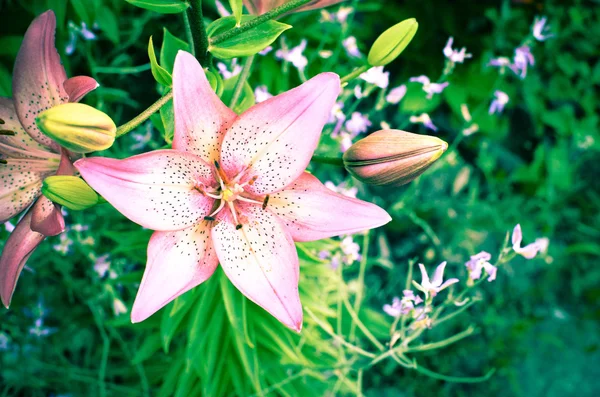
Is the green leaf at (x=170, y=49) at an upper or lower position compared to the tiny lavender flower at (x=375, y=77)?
upper

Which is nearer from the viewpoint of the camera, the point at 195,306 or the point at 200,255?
the point at 200,255

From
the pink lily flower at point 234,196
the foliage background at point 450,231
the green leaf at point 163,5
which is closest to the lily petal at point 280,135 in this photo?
the pink lily flower at point 234,196

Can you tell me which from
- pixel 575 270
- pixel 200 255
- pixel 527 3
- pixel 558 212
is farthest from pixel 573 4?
pixel 200 255

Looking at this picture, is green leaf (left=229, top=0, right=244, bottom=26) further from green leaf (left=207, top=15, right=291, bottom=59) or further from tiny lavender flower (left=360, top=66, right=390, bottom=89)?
tiny lavender flower (left=360, top=66, right=390, bottom=89)

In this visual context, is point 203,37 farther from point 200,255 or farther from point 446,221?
point 446,221

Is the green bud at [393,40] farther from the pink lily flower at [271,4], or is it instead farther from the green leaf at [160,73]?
the green leaf at [160,73]

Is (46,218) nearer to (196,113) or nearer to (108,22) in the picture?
(196,113)
